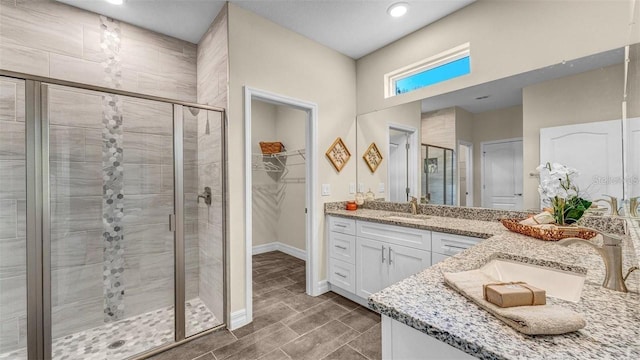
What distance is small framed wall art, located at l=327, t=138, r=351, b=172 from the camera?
2.94 meters

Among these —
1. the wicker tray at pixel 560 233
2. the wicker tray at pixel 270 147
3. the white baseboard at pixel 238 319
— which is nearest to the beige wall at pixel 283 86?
the white baseboard at pixel 238 319

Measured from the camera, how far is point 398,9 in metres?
2.28

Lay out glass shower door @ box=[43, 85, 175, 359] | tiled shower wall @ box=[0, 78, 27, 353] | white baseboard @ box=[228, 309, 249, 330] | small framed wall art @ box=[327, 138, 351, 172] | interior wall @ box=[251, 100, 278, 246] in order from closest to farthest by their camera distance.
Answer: tiled shower wall @ box=[0, 78, 27, 353] < glass shower door @ box=[43, 85, 175, 359] < white baseboard @ box=[228, 309, 249, 330] < small framed wall art @ box=[327, 138, 351, 172] < interior wall @ box=[251, 100, 278, 246]

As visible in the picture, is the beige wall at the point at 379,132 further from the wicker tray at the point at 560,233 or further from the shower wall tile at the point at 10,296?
the shower wall tile at the point at 10,296

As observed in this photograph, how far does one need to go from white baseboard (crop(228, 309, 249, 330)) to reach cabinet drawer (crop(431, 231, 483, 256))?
1.68 m

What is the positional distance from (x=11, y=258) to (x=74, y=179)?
0.66 metres

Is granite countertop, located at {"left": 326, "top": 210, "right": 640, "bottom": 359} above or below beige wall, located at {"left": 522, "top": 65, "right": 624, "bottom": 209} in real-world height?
below

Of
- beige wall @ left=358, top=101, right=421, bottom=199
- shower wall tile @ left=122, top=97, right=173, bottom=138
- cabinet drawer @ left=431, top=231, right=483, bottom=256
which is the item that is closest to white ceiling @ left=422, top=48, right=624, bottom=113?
beige wall @ left=358, top=101, right=421, bottom=199

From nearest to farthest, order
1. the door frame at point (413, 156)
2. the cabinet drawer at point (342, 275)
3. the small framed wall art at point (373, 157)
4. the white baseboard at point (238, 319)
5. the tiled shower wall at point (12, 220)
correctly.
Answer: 1. the tiled shower wall at point (12, 220)
2. the white baseboard at point (238, 319)
3. the cabinet drawer at point (342, 275)
4. the door frame at point (413, 156)
5. the small framed wall art at point (373, 157)

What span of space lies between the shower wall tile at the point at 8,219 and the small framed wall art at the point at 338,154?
2542mm

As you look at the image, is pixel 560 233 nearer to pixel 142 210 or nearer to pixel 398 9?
pixel 398 9

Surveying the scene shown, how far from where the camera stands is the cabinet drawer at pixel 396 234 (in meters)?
2.04

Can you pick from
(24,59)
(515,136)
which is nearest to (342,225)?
Result: (515,136)

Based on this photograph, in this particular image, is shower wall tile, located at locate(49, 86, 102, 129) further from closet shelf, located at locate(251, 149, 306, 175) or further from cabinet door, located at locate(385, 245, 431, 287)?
cabinet door, located at locate(385, 245, 431, 287)
